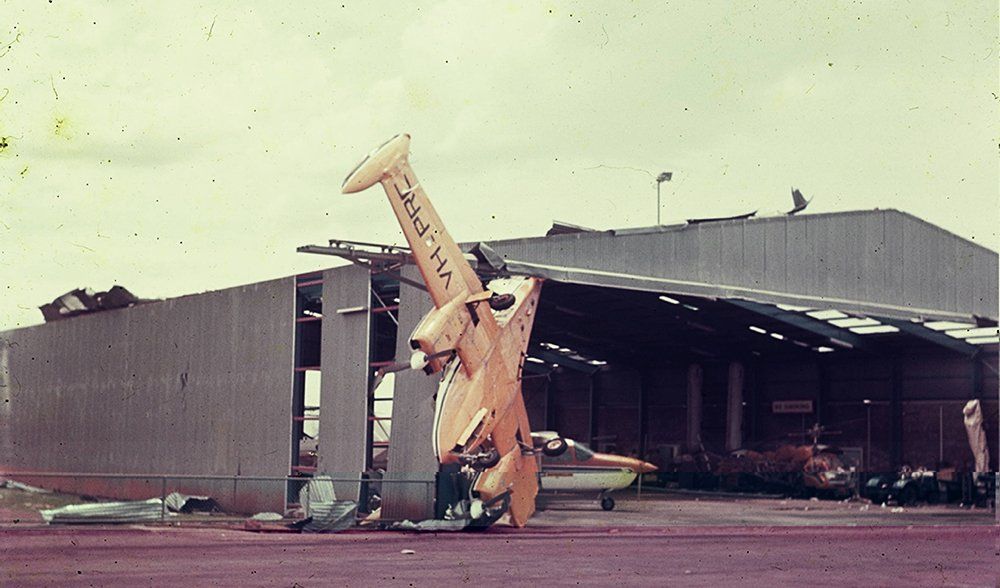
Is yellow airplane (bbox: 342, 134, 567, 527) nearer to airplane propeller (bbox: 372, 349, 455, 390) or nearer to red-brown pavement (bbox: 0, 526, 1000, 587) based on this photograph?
airplane propeller (bbox: 372, 349, 455, 390)

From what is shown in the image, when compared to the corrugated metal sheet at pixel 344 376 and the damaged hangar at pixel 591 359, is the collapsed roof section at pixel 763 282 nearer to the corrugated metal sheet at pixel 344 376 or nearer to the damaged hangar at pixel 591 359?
the damaged hangar at pixel 591 359

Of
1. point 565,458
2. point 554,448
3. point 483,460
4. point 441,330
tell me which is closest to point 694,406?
point 565,458

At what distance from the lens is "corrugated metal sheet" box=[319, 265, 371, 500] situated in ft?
105

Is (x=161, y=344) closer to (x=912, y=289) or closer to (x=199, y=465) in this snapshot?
(x=199, y=465)

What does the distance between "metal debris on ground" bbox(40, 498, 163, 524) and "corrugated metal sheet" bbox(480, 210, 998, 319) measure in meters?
10.4

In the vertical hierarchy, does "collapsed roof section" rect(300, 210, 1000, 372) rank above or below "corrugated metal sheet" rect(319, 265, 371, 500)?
above

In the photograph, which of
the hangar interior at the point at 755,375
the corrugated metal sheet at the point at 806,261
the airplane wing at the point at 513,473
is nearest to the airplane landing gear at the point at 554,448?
the airplane wing at the point at 513,473

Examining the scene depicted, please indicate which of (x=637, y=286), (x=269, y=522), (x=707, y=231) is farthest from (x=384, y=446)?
(x=707, y=231)

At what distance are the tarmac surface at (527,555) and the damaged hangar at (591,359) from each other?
132 inches

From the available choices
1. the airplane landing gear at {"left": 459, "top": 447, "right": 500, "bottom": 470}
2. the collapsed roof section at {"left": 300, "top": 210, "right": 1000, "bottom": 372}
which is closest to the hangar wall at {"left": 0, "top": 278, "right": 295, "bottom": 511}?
the airplane landing gear at {"left": 459, "top": 447, "right": 500, "bottom": 470}

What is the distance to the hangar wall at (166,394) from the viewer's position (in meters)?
35.4

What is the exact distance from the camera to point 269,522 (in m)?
29.8

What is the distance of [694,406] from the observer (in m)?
55.8

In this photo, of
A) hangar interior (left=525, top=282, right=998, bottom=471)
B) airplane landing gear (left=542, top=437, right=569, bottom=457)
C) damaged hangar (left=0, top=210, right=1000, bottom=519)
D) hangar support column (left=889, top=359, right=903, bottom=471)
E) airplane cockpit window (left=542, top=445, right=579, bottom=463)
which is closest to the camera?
airplane landing gear (left=542, top=437, right=569, bottom=457)
